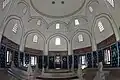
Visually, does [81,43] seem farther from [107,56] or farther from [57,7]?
[107,56]

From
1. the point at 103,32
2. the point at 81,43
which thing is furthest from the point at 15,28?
the point at 103,32

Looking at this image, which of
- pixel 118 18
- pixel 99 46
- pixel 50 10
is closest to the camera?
pixel 118 18

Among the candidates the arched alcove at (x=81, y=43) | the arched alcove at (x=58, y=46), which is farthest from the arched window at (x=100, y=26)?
the arched alcove at (x=58, y=46)

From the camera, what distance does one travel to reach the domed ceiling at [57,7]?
21516 millimetres

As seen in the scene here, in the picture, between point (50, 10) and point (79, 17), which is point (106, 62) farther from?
point (50, 10)

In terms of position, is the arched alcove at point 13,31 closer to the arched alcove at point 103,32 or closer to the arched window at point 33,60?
the arched window at point 33,60

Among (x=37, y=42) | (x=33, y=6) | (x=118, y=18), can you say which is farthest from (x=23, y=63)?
(x=118, y=18)

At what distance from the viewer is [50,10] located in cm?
2344

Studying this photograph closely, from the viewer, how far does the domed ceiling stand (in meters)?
21.5

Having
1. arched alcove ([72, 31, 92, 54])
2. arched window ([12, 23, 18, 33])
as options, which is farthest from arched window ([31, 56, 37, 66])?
arched alcove ([72, 31, 92, 54])

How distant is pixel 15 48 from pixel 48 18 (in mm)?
6882

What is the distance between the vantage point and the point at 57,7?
903 inches

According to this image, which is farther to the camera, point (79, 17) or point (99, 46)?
point (79, 17)

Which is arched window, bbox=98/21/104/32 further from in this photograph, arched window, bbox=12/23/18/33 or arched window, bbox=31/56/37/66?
arched window, bbox=12/23/18/33
